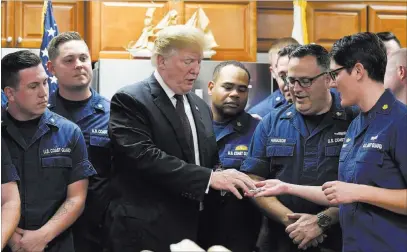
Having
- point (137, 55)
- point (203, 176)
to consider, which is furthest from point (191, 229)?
point (137, 55)

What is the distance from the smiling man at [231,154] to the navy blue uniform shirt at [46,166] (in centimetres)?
57

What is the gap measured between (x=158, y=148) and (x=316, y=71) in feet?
2.36

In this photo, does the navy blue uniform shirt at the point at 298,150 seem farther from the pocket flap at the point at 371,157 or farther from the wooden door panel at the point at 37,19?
the wooden door panel at the point at 37,19

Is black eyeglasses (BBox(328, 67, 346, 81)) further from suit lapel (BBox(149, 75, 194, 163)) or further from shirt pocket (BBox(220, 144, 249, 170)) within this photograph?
shirt pocket (BBox(220, 144, 249, 170))

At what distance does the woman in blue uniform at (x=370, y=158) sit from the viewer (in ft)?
7.34

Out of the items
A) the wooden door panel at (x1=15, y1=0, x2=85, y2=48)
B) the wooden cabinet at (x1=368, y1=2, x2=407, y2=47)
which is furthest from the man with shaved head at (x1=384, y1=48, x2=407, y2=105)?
the wooden door panel at (x1=15, y1=0, x2=85, y2=48)

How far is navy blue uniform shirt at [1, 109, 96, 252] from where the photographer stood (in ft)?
8.72

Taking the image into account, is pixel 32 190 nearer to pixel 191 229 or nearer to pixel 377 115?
pixel 191 229

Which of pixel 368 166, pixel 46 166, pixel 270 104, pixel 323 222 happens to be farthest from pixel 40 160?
pixel 270 104

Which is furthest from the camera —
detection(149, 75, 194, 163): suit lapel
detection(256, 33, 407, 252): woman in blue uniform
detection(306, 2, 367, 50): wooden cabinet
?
detection(306, 2, 367, 50): wooden cabinet

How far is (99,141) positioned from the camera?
3014 millimetres

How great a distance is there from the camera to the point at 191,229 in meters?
2.65

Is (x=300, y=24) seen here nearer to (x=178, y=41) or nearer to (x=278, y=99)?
(x=278, y=99)

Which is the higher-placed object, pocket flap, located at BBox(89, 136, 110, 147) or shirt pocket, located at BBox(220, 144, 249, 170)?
pocket flap, located at BBox(89, 136, 110, 147)
